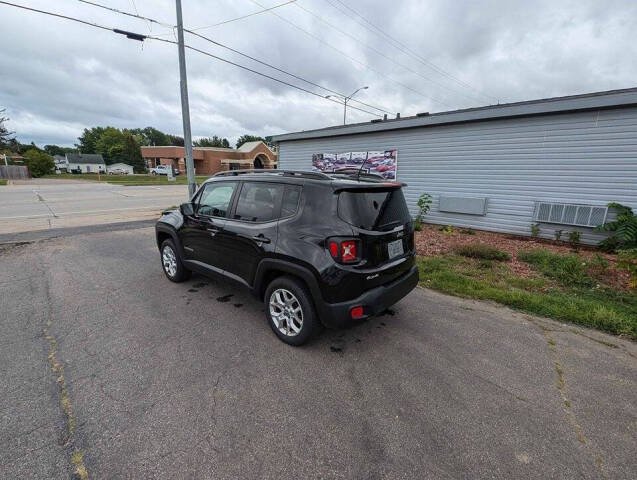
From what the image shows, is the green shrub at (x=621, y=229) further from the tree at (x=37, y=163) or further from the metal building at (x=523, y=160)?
the tree at (x=37, y=163)

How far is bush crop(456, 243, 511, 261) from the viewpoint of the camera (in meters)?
5.82

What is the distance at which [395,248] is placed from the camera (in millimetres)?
2969

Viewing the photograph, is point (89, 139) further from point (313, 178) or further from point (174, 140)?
point (313, 178)

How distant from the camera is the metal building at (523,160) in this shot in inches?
253

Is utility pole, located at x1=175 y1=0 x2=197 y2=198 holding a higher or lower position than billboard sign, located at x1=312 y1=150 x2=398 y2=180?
higher

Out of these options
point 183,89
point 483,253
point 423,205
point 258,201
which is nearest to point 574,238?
point 483,253

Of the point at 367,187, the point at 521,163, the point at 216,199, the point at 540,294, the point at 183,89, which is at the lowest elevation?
the point at 540,294

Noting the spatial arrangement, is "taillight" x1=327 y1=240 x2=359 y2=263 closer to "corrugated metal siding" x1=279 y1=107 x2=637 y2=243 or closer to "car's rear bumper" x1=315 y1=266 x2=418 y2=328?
"car's rear bumper" x1=315 y1=266 x2=418 y2=328

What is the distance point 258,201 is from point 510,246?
6.42 m

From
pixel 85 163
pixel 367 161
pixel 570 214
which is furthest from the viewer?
pixel 85 163

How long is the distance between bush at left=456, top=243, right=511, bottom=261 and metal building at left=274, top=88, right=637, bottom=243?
2.59 metres

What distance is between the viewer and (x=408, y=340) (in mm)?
3084

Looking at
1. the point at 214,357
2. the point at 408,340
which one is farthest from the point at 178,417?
the point at 408,340

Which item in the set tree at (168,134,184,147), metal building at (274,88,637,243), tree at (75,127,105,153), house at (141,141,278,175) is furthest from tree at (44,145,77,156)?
metal building at (274,88,637,243)
